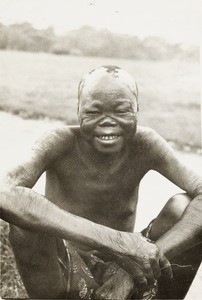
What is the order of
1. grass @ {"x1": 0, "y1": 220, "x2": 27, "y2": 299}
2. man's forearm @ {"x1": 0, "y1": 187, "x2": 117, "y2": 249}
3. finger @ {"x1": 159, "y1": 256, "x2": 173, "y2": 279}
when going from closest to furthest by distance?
man's forearm @ {"x1": 0, "y1": 187, "x2": 117, "y2": 249}
finger @ {"x1": 159, "y1": 256, "x2": 173, "y2": 279}
grass @ {"x1": 0, "y1": 220, "x2": 27, "y2": 299}

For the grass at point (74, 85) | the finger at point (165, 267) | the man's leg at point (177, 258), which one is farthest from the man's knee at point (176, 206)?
the grass at point (74, 85)

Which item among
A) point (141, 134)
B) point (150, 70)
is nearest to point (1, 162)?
Result: point (141, 134)

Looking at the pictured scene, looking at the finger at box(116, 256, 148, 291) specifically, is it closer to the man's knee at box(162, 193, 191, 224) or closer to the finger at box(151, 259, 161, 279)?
the finger at box(151, 259, 161, 279)

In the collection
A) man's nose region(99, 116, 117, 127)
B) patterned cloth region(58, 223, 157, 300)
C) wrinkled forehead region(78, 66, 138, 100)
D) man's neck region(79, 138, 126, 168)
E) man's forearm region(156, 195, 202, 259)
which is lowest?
patterned cloth region(58, 223, 157, 300)

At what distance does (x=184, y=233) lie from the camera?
187cm

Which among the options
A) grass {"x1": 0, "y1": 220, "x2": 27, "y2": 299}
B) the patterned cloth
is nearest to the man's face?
the patterned cloth

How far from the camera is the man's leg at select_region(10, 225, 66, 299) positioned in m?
1.80

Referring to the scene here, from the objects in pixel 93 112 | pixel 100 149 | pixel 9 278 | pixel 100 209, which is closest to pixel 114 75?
pixel 93 112

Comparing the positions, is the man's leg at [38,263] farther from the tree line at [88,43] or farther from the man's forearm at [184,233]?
the tree line at [88,43]

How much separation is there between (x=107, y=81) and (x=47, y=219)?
1.60ft

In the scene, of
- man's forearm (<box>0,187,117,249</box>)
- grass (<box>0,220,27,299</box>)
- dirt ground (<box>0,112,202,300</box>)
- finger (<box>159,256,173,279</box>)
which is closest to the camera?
man's forearm (<box>0,187,117,249</box>)

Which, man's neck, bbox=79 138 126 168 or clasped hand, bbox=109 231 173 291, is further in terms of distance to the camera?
man's neck, bbox=79 138 126 168

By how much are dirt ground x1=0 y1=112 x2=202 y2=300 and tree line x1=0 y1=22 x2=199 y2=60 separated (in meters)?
0.27

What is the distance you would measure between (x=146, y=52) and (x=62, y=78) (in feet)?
1.07
